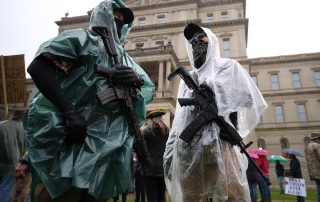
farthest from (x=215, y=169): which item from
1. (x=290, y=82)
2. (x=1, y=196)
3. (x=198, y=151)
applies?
(x=290, y=82)

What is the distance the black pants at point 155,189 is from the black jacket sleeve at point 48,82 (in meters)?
3.88

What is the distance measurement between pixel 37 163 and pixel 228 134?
2276 millimetres

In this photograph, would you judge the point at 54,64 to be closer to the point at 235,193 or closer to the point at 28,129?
the point at 28,129

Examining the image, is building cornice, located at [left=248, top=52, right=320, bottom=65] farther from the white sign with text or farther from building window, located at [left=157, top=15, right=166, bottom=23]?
the white sign with text

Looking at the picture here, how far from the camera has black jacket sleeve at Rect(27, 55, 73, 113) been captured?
1.78m

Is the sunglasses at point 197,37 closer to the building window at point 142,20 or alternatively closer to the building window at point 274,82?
the building window at point 142,20

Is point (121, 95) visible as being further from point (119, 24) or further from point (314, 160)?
point (314, 160)

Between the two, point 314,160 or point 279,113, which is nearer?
point 314,160

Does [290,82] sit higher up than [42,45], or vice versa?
[290,82]

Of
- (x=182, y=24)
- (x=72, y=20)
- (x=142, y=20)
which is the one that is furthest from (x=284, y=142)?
A: (x=72, y=20)

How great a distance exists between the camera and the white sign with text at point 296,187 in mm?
6844

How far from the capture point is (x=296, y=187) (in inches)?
278

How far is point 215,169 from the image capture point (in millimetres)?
3236

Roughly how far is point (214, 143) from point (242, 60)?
3242 centimetres
